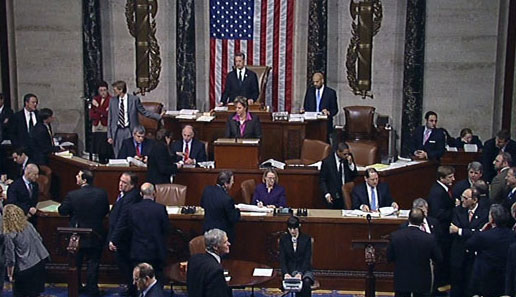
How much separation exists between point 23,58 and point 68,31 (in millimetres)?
1059

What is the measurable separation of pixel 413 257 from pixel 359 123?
280 inches

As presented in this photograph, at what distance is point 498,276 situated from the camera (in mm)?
9148

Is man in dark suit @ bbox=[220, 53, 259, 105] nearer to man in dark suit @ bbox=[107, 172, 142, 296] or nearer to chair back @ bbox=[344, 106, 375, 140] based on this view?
chair back @ bbox=[344, 106, 375, 140]

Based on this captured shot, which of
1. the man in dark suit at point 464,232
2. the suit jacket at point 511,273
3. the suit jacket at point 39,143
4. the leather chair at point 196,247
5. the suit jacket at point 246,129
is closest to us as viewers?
the suit jacket at point 511,273

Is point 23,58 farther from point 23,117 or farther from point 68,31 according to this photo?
point 23,117

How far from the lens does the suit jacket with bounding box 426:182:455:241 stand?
10.1 metres

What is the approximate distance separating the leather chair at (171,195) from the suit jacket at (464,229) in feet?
11.6

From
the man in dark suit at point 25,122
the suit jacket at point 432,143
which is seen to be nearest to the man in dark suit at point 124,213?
the man in dark suit at point 25,122

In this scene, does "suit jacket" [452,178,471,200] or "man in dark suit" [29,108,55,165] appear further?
"man in dark suit" [29,108,55,165]

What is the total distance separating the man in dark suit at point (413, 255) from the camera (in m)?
8.80

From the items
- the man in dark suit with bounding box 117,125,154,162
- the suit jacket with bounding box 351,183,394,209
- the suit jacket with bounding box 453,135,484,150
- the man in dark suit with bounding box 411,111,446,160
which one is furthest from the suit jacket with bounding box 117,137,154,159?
the suit jacket with bounding box 453,135,484,150

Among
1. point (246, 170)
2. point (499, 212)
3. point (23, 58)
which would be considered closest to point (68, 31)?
point (23, 58)

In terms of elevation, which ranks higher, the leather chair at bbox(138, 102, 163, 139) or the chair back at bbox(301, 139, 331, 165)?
the leather chair at bbox(138, 102, 163, 139)

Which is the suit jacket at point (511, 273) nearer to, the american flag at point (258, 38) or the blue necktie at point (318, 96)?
the blue necktie at point (318, 96)
